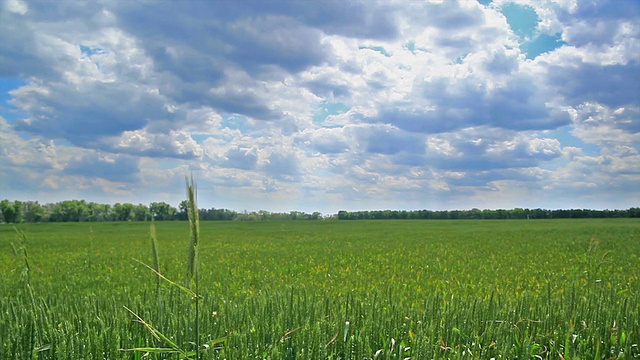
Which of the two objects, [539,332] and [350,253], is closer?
[539,332]

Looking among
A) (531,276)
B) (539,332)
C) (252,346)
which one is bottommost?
(531,276)

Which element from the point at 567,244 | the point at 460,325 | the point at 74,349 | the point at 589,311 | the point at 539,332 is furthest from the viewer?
the point at 567,244

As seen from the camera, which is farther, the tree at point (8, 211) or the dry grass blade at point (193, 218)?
the tree at point (8, 211)

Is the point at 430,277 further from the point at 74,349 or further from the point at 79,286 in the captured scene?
the point at 74,349

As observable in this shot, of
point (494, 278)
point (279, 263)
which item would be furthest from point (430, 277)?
point (279, 263)

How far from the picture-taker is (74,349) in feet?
9.59

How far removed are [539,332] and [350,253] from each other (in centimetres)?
1569

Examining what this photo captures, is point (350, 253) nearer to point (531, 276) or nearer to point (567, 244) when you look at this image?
point (531, 276)

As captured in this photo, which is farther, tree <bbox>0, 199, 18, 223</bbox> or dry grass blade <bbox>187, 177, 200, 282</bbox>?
tree <bbox>0, 199, 18, 223</bbox>

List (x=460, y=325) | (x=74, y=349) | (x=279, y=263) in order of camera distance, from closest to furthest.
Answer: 1. (x=74, y=349)
2. (x=460, y=325)
3. (x=279, y=263)

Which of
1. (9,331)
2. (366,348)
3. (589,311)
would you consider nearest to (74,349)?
(9,331)

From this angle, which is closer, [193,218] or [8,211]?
[193,218]

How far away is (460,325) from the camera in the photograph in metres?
4.19

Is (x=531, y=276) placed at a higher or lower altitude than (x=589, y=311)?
lower
